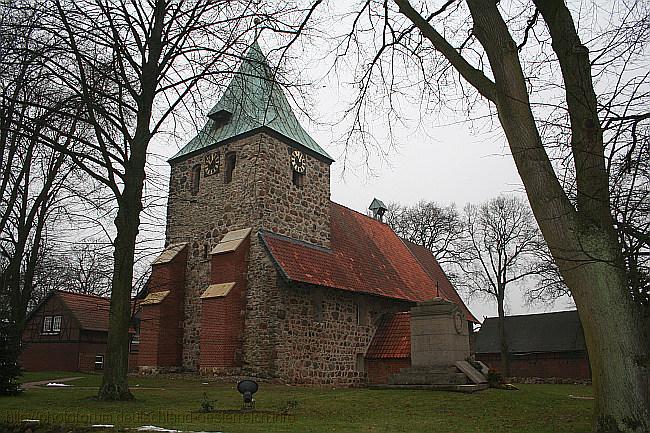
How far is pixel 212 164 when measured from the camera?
894 inches

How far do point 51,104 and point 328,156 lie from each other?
14.1 m

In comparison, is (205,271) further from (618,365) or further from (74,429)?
(618,365)

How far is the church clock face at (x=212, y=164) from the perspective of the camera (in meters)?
22.5

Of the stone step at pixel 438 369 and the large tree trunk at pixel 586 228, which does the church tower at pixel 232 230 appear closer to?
the stone step at pixel 438 369

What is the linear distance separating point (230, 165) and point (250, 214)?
2.68 meters

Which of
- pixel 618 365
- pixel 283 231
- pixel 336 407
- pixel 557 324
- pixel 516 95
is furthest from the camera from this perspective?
pixel 557 324

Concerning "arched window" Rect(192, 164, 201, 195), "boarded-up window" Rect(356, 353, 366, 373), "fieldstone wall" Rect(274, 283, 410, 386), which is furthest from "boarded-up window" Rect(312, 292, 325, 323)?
"arched window" Rect(192, 164, 201, 195)

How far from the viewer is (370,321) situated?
2378 cm

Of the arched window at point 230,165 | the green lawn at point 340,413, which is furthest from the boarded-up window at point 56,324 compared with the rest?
the green lawn at point 340,413

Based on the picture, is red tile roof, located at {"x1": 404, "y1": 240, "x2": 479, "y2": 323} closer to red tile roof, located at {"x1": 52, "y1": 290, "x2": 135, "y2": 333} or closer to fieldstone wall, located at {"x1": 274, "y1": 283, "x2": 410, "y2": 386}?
fieldstone wall, located at {"x1": 274, "y1": 283, "x2": 410, "y2": 386}

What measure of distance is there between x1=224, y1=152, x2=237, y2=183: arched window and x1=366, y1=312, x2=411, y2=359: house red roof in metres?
8.85

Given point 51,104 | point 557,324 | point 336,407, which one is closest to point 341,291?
point 336,407

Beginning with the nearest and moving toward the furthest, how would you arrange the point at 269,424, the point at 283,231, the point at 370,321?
the point at 269,424, the point at 283,231, the point at 370,321

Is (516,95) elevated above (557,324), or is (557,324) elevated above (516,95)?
(516,95)
